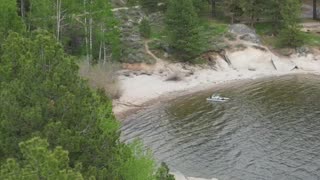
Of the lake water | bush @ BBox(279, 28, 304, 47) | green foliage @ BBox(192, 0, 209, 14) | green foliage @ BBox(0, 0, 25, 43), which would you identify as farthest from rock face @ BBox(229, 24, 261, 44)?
green foliage @ BBox(0, 0, 25, 43)

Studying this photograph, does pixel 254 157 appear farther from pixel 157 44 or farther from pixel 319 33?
pixel 319 33

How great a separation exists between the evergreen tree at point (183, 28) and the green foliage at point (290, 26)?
10649 millimetres

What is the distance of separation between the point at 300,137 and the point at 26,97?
24683 mm

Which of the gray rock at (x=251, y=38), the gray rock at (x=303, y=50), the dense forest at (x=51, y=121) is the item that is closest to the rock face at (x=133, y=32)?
the gray rock at (x=251, y=38)

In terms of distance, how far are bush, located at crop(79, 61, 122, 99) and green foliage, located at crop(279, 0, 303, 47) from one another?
72.2 feet

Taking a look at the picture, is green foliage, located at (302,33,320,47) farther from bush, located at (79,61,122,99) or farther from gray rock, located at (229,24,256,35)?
bush, located at (79,61,122,99)

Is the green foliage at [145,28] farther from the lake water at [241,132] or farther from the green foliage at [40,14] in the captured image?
the green foliage at [40,14]

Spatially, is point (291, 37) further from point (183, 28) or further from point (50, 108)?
point (50, 108)

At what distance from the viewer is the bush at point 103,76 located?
43344 mm

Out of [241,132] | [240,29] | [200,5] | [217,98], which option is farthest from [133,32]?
[241,132]

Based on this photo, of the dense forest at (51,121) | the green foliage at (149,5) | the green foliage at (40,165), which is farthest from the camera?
the green foliage at (149,5)

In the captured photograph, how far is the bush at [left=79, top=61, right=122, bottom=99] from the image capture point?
43344 mm

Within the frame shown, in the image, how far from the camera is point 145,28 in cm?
6069

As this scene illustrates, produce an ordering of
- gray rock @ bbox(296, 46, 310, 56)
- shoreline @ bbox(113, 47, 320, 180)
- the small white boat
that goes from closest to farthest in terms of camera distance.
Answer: the small white boat, shoreline @ bbox(113, 47, 320, 180), gray rock @ bbox(296, 46, 310, 56)
